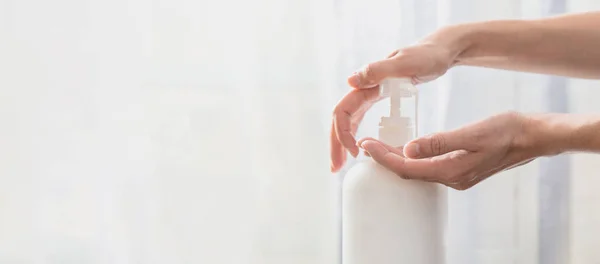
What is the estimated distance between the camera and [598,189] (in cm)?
79

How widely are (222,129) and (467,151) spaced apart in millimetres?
279

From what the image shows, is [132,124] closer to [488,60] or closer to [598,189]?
Answer: [488,60]

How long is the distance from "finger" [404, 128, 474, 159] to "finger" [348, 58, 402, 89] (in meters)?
0.07

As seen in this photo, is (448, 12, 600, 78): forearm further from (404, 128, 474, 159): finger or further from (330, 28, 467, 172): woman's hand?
(404, 128, 474, 159): finger

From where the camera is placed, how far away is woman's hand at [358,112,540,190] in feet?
1.74

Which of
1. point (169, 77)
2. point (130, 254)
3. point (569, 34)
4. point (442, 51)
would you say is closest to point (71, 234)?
point (130, 254)

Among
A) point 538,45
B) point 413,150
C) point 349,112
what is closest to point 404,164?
point 413,150

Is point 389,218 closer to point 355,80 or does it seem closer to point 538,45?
point 355,80

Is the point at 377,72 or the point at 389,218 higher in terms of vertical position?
the point at 377,72

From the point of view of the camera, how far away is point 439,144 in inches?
21.1

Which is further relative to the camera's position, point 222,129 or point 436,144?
point 222,129

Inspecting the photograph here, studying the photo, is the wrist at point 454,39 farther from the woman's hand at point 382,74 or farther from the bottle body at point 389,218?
the bottle body at point 389,218

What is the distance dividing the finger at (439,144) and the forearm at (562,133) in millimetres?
67

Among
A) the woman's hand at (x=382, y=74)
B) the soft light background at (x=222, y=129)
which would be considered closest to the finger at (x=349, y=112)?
the woman's hand at (x=382, y=74)
